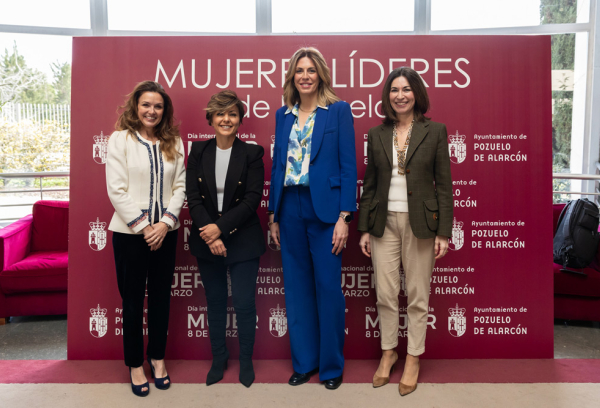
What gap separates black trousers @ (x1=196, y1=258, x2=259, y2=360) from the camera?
2.25m

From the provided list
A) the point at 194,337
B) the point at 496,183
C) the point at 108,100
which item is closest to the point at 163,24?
the point at 108,100

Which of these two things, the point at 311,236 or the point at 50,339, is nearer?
the point at 311,236

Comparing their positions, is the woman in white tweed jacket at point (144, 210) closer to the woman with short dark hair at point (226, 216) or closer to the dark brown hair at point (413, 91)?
the woman with short dark hair at point (226, 216)

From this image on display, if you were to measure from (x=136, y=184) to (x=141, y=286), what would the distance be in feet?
1.76

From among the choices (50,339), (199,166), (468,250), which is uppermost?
(199,166)

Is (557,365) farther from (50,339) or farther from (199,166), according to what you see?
(50,339)

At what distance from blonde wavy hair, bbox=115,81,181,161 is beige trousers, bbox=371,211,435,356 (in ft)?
4.03

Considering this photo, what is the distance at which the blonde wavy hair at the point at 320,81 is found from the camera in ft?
7.01

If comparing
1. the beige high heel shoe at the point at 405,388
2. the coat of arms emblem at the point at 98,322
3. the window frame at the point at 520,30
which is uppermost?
the window frame at the point at 520,30

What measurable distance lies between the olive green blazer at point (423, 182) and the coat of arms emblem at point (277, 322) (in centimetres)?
89

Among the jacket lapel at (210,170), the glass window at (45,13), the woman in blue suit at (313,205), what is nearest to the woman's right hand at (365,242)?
the woman in blue suit at (313,205)

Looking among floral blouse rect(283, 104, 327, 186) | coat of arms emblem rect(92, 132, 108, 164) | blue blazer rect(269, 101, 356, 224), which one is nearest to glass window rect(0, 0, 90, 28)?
coat of arms emblem rect(92, 132, 108, 164)

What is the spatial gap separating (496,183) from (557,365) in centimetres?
119

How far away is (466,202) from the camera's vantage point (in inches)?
104
